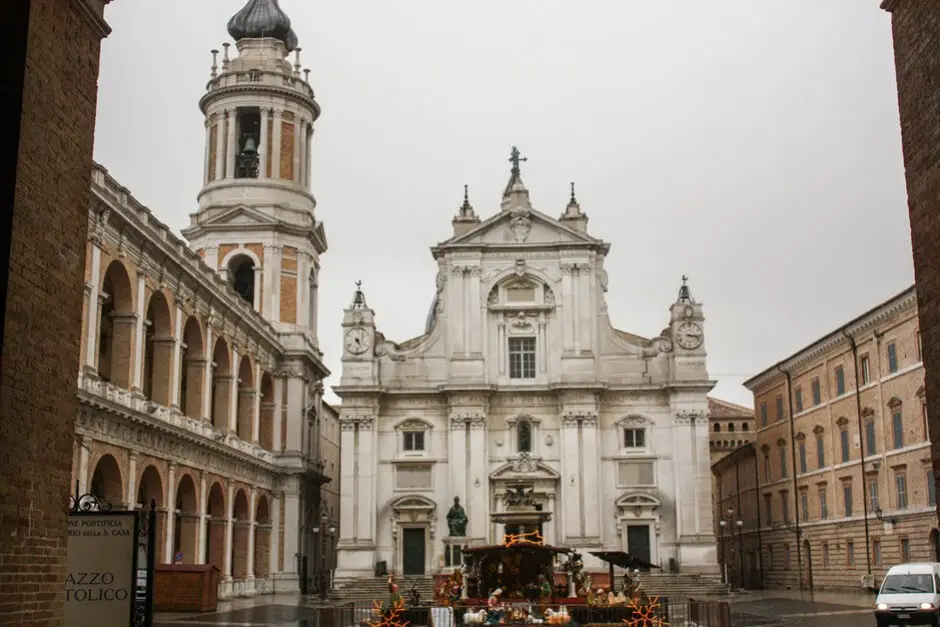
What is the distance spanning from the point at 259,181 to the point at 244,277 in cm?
491

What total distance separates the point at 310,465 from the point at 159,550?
20.0 m

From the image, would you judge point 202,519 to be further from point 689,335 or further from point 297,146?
point 689,335

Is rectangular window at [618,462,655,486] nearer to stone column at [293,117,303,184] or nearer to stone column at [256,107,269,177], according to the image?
stone column at [293,117,303,184]

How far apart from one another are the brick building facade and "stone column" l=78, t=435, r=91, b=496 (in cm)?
2523

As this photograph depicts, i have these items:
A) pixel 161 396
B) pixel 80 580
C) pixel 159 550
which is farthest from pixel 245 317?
pixel 80 580

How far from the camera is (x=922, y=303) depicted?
41.7 feet

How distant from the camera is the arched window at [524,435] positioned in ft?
179

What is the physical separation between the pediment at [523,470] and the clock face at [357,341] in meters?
8.44

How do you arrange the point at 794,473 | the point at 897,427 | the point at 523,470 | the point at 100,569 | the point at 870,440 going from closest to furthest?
the point at 100,569 → the point at 897,427 → the point at 870,440 → the point at 523,470 → the point at 794,473

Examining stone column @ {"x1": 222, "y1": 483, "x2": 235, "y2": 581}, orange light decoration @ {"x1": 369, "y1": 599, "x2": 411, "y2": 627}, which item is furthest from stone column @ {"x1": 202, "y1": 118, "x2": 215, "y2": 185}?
orange light decoration @ {"x1": 369, "y1": 599, "x2": 411, "y2": 627}

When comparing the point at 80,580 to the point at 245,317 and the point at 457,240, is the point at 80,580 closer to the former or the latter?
the point at 245,317

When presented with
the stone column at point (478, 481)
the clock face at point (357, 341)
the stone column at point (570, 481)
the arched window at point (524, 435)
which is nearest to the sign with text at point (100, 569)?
the stone column at point (478, 481)

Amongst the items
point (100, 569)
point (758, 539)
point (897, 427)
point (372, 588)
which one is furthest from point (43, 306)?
point (758, 539)

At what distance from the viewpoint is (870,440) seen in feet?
155
